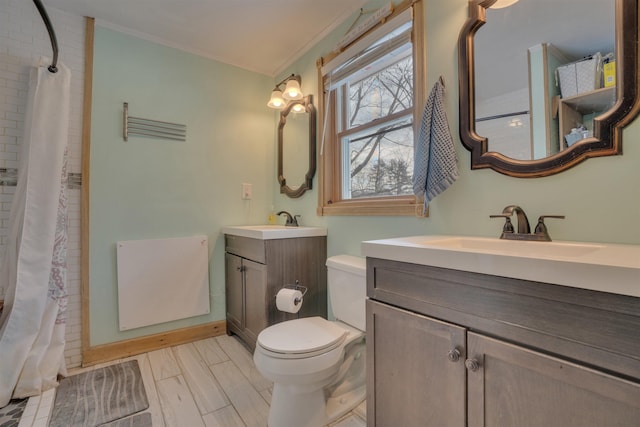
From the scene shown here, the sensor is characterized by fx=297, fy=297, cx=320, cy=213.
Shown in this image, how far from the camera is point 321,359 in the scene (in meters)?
1.31

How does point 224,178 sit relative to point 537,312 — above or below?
above

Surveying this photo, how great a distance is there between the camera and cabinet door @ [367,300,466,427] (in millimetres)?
901

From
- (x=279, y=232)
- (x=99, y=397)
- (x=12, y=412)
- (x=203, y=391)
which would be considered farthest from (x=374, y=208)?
(x=12, y=412)

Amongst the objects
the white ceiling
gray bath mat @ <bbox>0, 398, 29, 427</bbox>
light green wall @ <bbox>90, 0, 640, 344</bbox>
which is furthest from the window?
gray bath mat @ <bbox>0, 398, 29, 427</bbox>

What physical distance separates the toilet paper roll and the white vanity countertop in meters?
0.75

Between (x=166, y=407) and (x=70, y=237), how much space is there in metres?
1.26

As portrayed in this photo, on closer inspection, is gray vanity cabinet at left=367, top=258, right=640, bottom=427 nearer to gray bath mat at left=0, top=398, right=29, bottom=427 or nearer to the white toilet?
the white toilet

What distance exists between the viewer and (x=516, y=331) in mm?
776

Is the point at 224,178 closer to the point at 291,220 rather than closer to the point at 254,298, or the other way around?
the point at 291,220

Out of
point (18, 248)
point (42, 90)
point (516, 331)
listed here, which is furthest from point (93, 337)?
point (516, 331)

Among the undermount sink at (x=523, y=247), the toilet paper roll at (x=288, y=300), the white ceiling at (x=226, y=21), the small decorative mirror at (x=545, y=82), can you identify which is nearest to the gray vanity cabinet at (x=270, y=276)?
the toilet paper roll at (x=288, y=300)

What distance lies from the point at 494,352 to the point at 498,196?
68cm

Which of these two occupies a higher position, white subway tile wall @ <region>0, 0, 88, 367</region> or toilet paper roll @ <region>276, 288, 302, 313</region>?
white subway tile wall @ <region>0, 0, 88, 367</region>

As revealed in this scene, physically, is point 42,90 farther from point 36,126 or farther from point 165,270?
point 165,270
